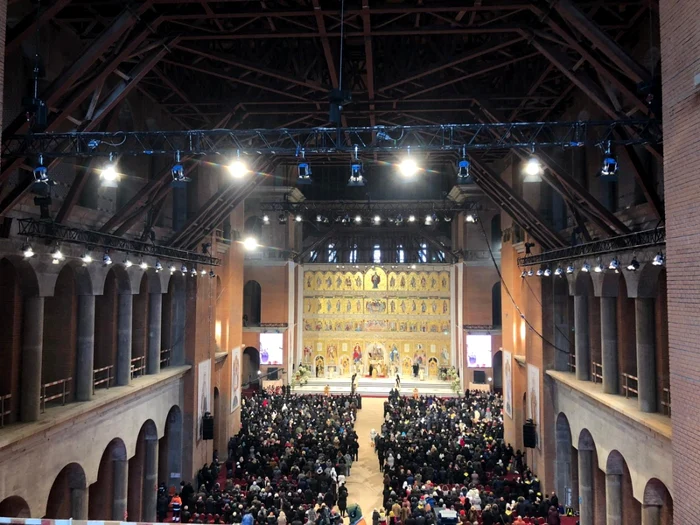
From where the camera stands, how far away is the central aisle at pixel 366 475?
2217 centimetres

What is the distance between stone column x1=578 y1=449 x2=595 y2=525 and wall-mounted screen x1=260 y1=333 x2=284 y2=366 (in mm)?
25477

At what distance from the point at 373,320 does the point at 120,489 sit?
3057 centimetres

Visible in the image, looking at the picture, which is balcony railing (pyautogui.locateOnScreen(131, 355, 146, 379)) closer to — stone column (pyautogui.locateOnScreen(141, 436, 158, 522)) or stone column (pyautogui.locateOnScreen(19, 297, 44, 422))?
stone column (pyautogui.locateOnScreen(141, 436, 158, 522))

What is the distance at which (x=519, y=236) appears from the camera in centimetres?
2667

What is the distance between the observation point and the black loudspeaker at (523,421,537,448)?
23891mm

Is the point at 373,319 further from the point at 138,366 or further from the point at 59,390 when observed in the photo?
the point at 59,390

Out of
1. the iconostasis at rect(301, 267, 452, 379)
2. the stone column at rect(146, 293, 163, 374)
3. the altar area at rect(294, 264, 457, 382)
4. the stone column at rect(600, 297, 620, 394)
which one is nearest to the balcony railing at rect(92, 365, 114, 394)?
the stone column at rect(146, 293, 163, 374)

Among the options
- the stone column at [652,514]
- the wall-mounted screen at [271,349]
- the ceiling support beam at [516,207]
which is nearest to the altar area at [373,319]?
the wall-mounted screen at [271,349]

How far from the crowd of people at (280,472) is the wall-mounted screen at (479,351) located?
11.6 metres

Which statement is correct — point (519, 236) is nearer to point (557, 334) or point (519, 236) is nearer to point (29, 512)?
point (557, 334)

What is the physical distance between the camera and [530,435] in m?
23.9

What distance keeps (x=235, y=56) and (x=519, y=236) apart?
16255 mm

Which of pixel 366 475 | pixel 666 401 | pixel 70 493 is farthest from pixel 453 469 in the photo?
pixel 70 493

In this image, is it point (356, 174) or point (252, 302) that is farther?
point (252, 302)
